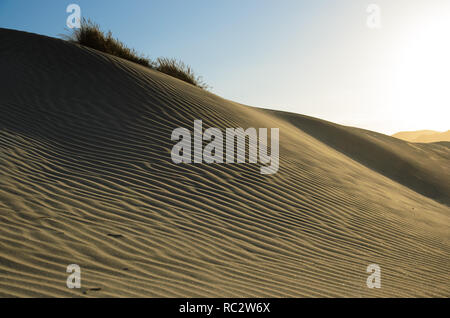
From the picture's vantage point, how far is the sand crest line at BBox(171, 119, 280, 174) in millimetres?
7047

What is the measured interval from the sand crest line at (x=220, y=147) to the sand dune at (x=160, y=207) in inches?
9.1

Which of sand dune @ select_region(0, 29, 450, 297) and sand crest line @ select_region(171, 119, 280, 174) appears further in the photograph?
sand crest line @ select_region(171, 119, 280, 174)

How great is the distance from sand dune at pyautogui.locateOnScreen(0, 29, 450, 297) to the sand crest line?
23 cm

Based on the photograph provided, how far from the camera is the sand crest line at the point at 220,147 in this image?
277 inches

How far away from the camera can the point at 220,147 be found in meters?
7.68

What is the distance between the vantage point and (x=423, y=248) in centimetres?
541

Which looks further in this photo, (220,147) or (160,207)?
(220,147)

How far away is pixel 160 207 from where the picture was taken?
498 cm

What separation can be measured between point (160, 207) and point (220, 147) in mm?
2966

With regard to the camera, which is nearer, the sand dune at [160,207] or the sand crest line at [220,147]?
the sand dune at [160,207]

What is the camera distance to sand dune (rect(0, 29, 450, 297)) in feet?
11.1

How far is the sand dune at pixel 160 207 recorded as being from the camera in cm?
339

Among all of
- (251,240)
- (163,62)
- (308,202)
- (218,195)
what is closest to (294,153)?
(308,202)

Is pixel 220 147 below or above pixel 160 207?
above
